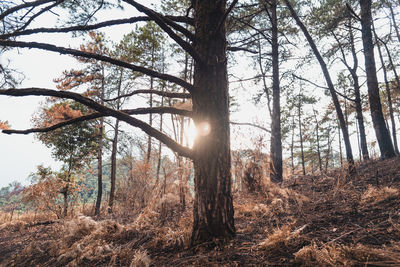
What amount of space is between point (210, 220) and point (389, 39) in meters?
10.6

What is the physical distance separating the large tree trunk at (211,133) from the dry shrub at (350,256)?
0.76 m

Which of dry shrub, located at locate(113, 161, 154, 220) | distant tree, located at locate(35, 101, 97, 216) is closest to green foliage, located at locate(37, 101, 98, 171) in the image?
distant tree, located at locate(35, 101, 97, 216)

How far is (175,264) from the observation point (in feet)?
5.00

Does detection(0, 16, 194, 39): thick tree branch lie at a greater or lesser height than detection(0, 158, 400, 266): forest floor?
greater

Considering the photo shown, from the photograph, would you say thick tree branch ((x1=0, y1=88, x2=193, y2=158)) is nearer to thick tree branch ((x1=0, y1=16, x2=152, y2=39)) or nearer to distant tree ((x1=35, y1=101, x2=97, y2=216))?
thick tree branch ((x1=0, y1=16, x2=152, y2=39))

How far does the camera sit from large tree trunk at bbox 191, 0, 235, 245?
183 centimetres

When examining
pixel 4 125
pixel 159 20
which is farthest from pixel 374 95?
pixel 4 125

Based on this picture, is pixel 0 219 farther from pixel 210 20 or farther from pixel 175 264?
pixel 210 20

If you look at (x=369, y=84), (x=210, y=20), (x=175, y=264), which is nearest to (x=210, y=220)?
(x=175, y=264)

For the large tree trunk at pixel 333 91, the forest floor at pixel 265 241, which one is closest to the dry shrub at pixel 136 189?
the forest floor at pixel 265 241

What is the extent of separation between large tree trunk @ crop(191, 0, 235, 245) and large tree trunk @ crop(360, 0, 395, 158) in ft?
20.3

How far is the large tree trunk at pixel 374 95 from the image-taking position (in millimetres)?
5914

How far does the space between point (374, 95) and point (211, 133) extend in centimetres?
672

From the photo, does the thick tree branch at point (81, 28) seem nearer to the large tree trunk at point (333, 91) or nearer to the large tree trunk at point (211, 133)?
the large tree trunk at point (211, 133)
